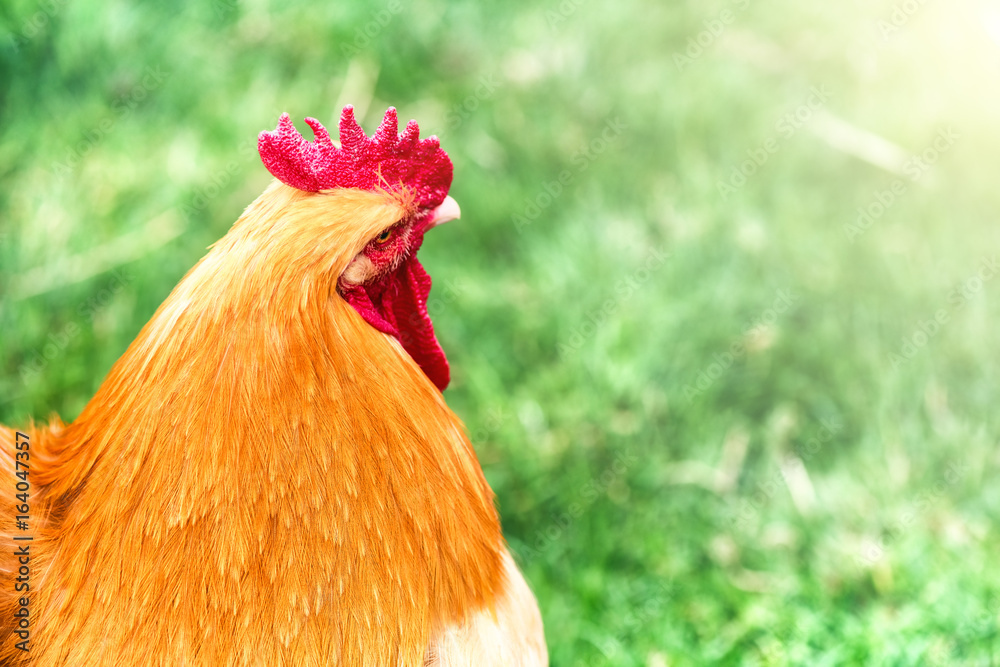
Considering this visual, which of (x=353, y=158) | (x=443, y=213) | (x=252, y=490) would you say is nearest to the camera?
(x=252, y=490)

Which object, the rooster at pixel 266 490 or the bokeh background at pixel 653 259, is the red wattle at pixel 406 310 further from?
the bokeh background at pixel 653 259

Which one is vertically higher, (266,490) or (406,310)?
(406,310)

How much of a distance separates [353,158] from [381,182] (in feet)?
0.26

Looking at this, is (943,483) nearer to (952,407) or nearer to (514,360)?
(952,407)

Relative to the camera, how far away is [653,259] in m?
4.32

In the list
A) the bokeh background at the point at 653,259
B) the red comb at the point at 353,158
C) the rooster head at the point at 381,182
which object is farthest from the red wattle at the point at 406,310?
the bokeh background at the point at 653,259

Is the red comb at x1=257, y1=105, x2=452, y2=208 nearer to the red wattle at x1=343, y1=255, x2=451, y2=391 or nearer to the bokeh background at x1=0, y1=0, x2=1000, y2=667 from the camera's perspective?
the red wattle at x1=343, y1=255, x2=451, y2=391

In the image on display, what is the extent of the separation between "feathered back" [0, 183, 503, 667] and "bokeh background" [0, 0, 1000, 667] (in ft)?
5.65

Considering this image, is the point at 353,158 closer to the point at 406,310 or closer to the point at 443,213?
the point at 443,213

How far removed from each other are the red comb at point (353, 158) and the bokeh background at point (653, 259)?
1.98 metres

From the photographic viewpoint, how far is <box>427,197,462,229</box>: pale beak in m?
1.97

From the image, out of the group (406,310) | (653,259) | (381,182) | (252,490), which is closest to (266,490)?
(252,490)

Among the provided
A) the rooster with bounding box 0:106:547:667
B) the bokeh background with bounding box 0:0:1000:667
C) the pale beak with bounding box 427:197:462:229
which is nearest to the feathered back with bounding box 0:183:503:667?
the rooster with bounding box 0:106:547:667

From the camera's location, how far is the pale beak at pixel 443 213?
1.97 m
